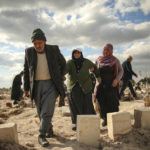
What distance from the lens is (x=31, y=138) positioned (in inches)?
151

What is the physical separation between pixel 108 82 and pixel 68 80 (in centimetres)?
91

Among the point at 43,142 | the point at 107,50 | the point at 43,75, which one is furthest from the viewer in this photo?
the point at 107,50

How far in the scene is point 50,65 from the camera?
3.58 m

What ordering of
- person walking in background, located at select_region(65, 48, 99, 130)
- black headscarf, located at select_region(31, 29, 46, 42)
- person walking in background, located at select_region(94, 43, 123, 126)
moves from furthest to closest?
person walking in background, located at select_region(94, 43, 123, 126) < person walking in background, located at select_region(65, 48, 99, 130) < black headscarf, located at select_region(31, 29, 46, 42)

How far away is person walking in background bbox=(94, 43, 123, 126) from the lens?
15.7 ft

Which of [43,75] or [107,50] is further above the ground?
[107,50]

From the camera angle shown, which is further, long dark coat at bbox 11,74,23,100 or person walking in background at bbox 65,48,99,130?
long dark coat at bbox 11,74,23,100

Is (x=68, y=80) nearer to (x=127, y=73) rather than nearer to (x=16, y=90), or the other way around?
(x=127, y=73)

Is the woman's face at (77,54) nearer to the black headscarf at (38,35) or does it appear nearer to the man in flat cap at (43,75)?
the man in flat cap at (43,75)

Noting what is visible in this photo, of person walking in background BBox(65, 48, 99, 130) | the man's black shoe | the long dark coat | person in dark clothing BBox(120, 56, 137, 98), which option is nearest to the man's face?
person walking in background BBox(65, 48, 99, 130)

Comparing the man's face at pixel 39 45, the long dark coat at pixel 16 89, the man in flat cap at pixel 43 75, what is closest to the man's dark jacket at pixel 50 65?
the man in flat cap at pixel 43 75

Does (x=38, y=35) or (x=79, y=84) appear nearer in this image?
(x=38, y=35)

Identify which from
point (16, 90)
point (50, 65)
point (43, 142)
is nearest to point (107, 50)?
point (50, 65)

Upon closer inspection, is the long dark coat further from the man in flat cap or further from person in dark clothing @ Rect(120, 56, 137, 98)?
the man in flat cap
